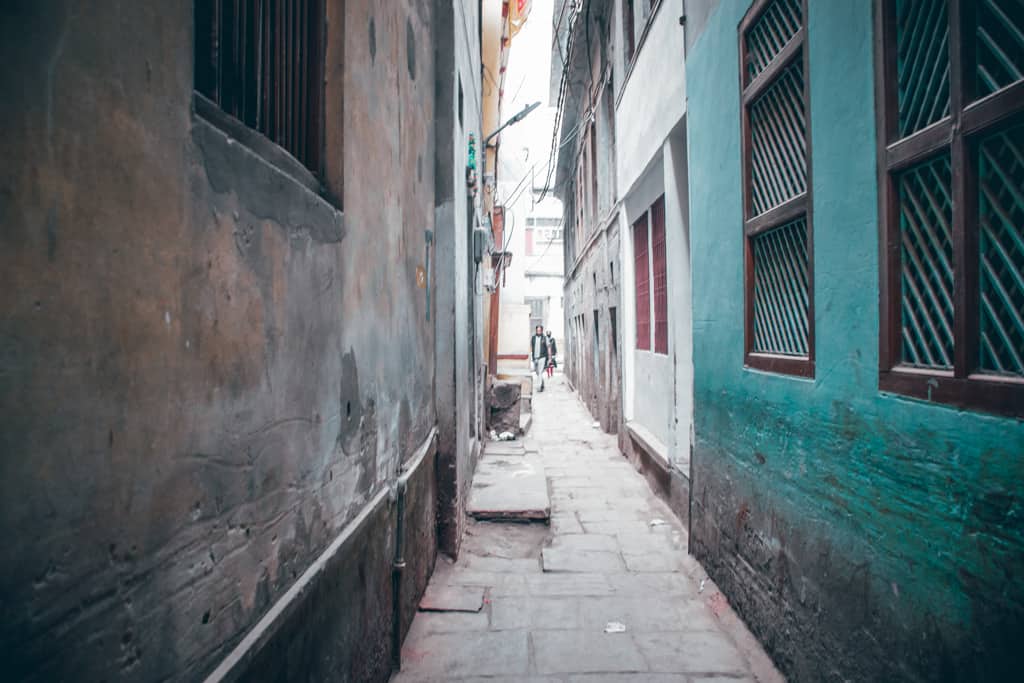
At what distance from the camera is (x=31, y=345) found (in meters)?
0.84

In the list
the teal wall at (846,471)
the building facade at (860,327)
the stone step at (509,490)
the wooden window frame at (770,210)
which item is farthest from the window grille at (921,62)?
the stone step at (509,490)

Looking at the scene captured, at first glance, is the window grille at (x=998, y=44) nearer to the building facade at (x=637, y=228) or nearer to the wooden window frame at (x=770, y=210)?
the wooden window frame at (x=770, y=210)

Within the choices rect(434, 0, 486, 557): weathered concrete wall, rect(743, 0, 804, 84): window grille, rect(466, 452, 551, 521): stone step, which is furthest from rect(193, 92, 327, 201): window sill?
rect(466, 452, 551, 521): stone step

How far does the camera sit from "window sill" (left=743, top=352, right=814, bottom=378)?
3058 mm

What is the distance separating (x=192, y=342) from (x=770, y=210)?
324 centimetres

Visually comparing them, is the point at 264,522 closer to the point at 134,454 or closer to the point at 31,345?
the point at 134,454

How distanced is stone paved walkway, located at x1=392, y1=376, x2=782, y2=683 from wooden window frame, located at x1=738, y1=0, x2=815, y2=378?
1734mm

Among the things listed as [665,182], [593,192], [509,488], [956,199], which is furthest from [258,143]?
[593,192]

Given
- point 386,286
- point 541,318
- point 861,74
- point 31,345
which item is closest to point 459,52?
point 386,286

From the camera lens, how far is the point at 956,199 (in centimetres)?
196

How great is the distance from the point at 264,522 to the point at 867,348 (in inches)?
93.2

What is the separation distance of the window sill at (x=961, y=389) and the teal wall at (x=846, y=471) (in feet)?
0.11

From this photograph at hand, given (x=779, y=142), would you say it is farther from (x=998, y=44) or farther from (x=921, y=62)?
(x=998, y=44)

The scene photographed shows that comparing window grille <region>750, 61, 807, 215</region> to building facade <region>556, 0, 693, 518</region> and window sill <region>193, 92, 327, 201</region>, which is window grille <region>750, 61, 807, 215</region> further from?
window sill <region>193, 92, 327, 201</region>
